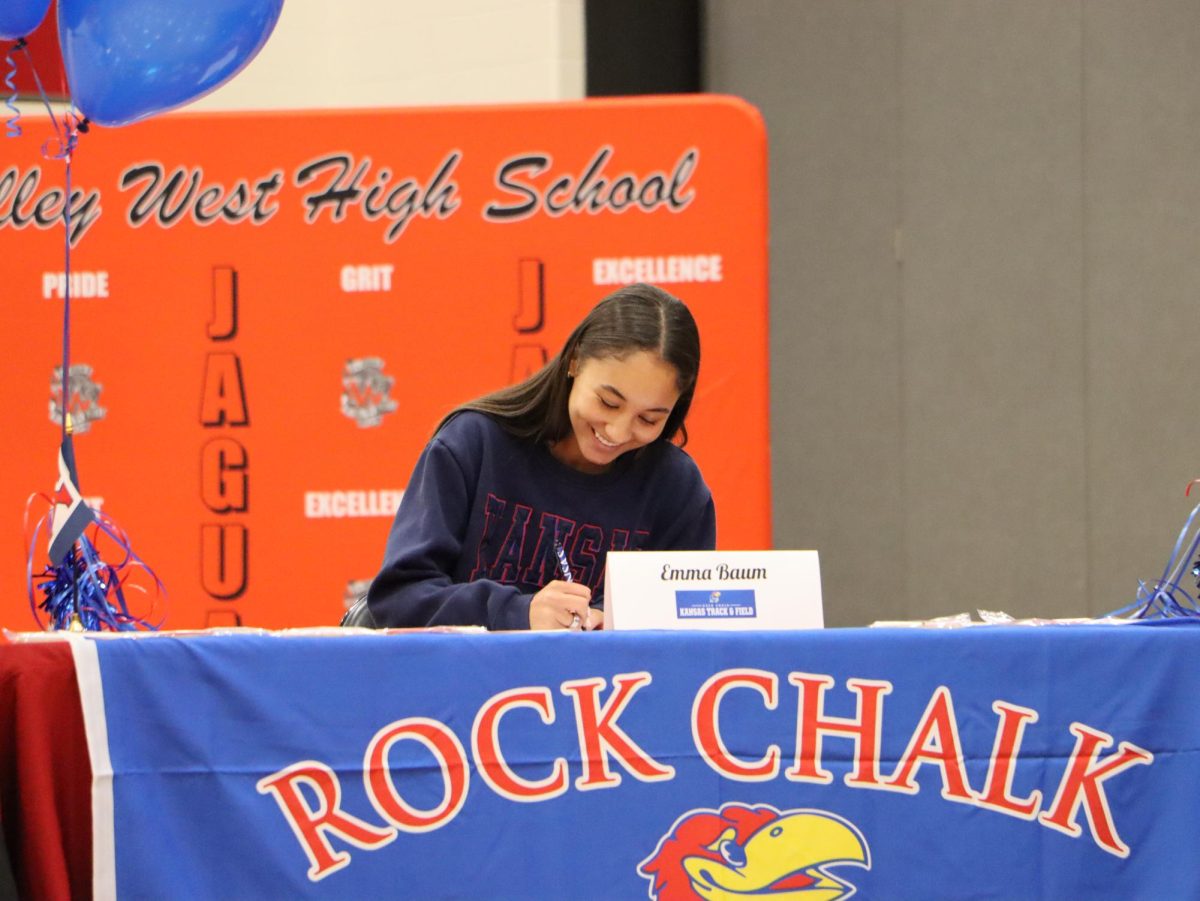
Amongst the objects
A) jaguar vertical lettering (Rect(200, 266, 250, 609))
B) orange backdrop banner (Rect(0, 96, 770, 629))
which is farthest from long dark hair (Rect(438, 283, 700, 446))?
jaguar vertical lettering (Rect(200, 266, 250, 609))

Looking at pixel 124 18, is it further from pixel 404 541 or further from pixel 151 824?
pixel 151 824

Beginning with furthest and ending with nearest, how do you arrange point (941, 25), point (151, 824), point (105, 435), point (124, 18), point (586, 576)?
point (941, 25)
point (105, 435)
point (124, 18)
point (586, 576)
point (151, 824)

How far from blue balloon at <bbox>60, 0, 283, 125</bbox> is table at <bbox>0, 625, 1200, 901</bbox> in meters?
1.32

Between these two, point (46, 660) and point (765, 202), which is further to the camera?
point (765, 202)

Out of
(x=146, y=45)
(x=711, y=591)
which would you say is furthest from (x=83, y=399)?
(x=711, y=591)

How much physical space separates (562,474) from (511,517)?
0.36 feet

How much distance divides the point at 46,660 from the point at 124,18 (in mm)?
1373

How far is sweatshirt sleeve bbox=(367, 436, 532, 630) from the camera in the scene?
6.75 ft

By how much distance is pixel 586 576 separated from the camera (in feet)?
7.61

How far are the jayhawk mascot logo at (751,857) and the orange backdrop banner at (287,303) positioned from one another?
2299 millimetres

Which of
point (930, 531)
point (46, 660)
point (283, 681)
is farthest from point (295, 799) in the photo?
point (930, 531)

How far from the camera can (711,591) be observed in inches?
73.4

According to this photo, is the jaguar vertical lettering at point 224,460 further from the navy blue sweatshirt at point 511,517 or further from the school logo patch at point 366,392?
the navy blue sweatshirt at point 511,517

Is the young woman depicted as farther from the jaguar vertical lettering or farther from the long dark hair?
the jaguar vertical lettering
